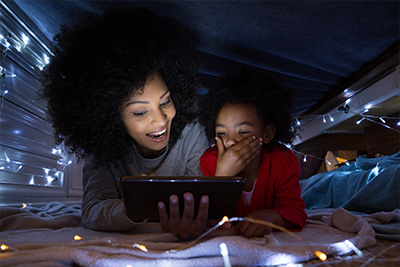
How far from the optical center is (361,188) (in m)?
1.42

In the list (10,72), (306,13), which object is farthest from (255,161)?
(10,72)

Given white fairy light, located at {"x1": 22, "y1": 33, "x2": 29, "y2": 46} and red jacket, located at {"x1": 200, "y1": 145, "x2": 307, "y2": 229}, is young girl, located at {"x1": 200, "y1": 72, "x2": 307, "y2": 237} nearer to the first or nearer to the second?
red jacket, located at {"x1": 200, "y1": 145, "x2": 307, "y2": 229}

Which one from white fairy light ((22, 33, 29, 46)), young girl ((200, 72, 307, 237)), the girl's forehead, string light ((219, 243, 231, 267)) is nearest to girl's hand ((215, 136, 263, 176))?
young girl ((200, 72, 307, 237))

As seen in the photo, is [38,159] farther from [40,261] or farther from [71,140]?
[40,261]

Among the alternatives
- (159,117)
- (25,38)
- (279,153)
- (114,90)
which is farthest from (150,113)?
(25,38)

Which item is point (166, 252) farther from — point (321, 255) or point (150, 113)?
point (150, 113)

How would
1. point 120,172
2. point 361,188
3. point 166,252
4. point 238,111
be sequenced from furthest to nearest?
1. point 361,188
2. point 120,172
3. point 238,111
4. point 166,252

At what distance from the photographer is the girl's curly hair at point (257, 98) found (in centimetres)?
122

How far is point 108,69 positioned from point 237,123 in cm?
54

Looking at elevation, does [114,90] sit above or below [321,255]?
above

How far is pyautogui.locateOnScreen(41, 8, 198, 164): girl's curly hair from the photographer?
1082mm

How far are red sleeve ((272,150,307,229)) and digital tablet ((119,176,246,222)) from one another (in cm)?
29

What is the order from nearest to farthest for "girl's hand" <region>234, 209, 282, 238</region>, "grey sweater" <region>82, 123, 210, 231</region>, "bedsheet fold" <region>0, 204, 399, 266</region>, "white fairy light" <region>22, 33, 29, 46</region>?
1. "bedsheet fold" <region>0, 204, 399, 266</region>
2. "girl's hand" <region>234, 209, 282, 238</region>
3. "grey sweater" <region>82, 123, 210, 231</region>
4. "white fairy light" <region>22, 33, 29, 46</region>

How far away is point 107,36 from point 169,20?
0.80ft
